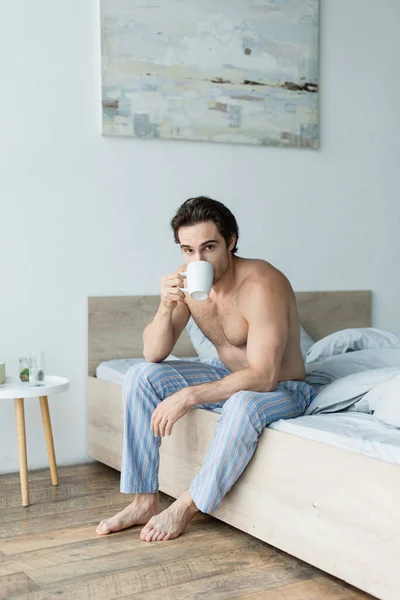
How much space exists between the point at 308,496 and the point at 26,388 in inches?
44.2

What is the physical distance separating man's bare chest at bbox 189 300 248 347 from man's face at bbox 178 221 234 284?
14cm

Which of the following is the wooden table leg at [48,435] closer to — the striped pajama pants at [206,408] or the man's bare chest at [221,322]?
the striped pajama pants at [206,408]

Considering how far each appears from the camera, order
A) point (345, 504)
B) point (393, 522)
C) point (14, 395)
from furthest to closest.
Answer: point (14, 395)
point (345, 504)
point (393, 522)

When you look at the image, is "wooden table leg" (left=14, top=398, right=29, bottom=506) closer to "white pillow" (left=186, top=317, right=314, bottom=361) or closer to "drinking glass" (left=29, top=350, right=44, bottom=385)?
"drinking glass" (left=29, top=350, right=44, bottom=385)

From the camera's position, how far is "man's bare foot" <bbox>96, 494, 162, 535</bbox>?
Result: 2.30 meters

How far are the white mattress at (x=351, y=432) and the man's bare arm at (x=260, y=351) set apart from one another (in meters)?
0.15

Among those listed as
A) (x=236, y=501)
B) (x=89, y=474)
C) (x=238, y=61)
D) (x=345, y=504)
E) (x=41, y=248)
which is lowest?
(x=89, y=474)

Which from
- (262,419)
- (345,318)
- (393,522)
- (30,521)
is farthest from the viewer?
(345,318)

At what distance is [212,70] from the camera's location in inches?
132

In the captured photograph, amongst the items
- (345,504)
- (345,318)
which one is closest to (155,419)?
(345,504)

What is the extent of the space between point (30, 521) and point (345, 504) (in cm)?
109

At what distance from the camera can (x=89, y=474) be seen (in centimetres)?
302

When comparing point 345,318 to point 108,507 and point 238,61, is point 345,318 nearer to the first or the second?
point 238,61

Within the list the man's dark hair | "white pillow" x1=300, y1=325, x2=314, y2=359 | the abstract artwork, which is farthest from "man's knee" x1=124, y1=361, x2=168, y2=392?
the abstract artwork
